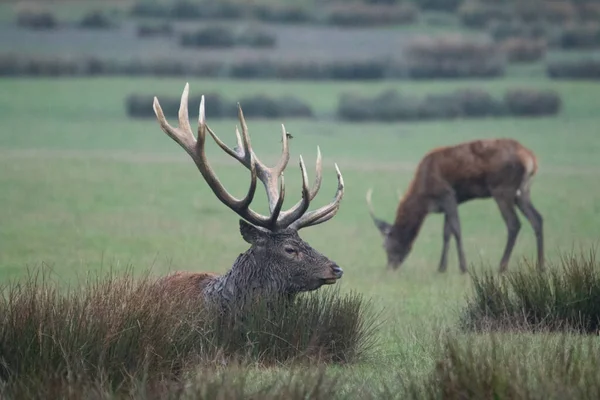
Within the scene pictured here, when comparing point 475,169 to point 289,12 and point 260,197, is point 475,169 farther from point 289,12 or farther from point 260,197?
point 289,12

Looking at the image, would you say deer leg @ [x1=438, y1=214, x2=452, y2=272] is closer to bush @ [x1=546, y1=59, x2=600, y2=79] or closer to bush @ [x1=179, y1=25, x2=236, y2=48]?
bush @ [x1=546, y1=59, x2=600, y2=79]

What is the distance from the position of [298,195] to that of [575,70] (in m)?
34.4

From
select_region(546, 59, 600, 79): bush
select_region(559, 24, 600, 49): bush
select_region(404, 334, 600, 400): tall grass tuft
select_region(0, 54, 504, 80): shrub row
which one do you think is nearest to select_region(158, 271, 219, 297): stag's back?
select_region(404, 334, 600, 400): tall grass tuft

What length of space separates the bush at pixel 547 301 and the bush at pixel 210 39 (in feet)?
197

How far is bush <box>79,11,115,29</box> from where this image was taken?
69875mm

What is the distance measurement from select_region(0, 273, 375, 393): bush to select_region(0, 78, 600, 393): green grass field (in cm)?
42

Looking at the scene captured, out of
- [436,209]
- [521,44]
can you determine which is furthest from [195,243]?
[521,44]

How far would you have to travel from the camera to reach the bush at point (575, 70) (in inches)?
2446

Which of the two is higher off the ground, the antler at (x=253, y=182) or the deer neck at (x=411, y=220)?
the antler at (x=253, y=182)

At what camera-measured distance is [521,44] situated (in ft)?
222

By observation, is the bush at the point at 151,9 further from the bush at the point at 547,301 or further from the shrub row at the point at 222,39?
the bush at the point at 547,301

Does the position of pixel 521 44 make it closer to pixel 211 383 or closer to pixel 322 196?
pixel 322 196

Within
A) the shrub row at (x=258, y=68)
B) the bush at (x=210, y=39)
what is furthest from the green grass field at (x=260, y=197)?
the bush at (x=210, y=39)

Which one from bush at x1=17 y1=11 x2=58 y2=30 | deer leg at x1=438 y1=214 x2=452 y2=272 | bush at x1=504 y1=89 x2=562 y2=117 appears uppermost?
bush at x1=17 y1=11 x2=58 y2=30
